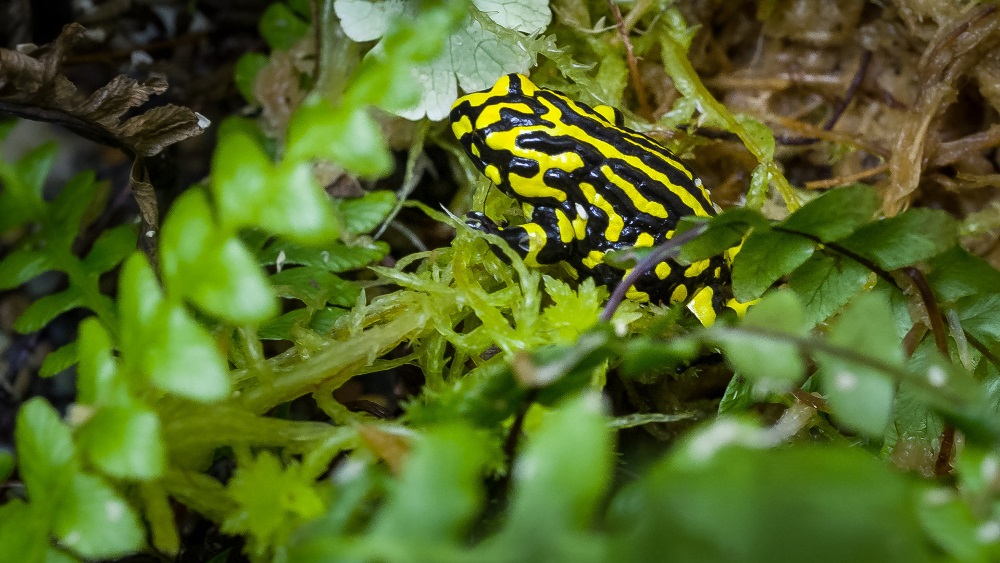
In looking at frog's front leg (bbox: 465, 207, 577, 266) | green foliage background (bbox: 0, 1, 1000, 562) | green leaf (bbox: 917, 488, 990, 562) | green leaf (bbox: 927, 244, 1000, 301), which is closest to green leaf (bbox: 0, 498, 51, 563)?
green foliage background (bbox: 0, 1, 1000, 562)

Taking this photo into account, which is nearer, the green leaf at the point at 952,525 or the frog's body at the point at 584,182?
the green leaf at the point at 952,525

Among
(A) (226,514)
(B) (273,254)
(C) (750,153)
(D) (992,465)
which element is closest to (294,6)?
(B) (273,254)

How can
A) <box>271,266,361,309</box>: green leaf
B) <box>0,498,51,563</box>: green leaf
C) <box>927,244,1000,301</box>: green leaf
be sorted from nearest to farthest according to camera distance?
<box>0,498,51,563</box>: green leaf, <box>927,244,1000,301</box>: green leaf, <box>271,266,361,309</box>: green leaf

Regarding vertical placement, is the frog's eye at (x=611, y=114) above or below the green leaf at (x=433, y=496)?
below

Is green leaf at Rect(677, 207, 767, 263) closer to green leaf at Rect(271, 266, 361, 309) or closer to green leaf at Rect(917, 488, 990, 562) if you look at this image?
green leaf at Rect(917, 488, 990, 562)

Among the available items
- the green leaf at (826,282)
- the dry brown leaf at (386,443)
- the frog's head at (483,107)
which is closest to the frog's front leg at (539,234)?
the frog's head at (483,107)

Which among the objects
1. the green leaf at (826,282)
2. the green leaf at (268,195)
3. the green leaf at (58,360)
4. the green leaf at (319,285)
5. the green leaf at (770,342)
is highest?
the green leaf at (268,195)

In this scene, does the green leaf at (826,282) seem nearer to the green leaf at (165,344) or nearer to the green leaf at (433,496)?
the green leaf at (433,496)
